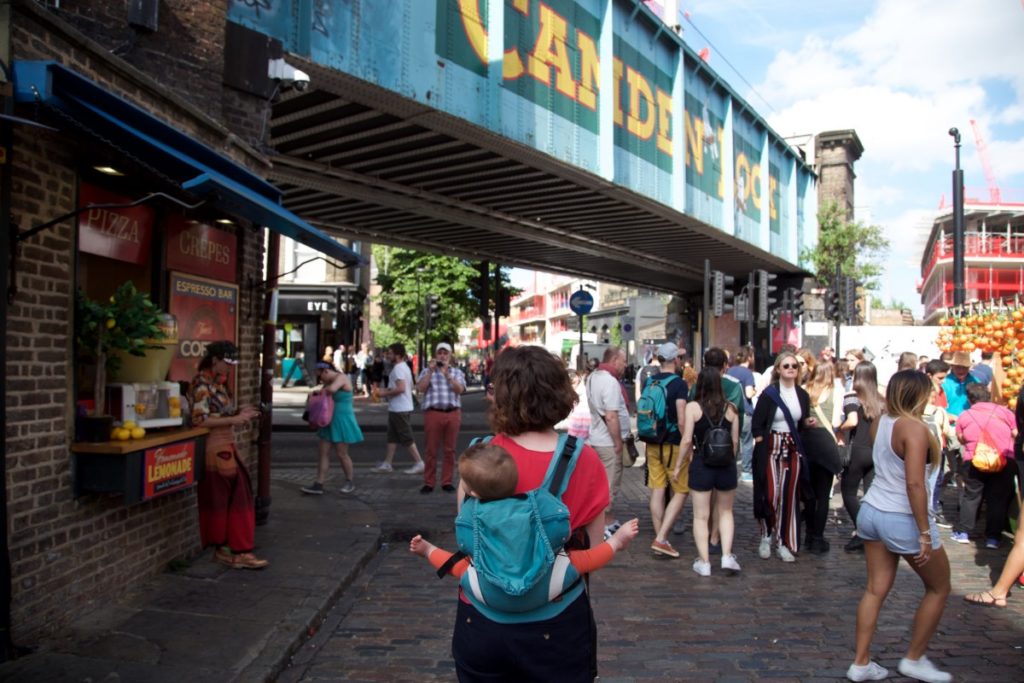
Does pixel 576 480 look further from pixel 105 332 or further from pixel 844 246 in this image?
pixel 844 246

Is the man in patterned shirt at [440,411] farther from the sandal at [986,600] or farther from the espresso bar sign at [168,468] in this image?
the sandal at [986,600]

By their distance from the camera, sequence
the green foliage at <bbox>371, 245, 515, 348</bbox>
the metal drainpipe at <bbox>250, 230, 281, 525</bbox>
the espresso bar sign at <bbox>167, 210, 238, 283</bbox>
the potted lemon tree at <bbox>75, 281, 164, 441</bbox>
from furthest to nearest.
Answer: the green foliage at <bbox>371, 245, 515, 348</bbox> < the metal drainpipe at <bbox>250, 230, 281, 525</bbox> < the espresso bar sign at <bbox>167, 210, 238, 283</bbox> < the potted lemon tree at <bbox>75, 281, 164, 441</bbox>

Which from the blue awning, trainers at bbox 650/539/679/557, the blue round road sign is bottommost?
trainers at bbox 650/539/679/557

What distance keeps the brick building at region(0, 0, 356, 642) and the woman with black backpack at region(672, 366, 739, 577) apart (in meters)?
3.41

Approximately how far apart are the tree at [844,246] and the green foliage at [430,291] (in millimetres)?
15435

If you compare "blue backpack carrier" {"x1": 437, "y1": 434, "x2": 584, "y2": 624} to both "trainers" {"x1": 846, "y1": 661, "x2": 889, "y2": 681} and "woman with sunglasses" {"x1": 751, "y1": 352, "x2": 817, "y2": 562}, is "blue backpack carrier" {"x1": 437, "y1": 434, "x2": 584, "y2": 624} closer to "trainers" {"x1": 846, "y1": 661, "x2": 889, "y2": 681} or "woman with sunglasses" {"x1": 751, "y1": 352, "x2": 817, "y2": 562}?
"trainers" {"x1": 846, "y1": 661, "x2": 889, "y2": 681}

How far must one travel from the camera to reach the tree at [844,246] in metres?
38.3

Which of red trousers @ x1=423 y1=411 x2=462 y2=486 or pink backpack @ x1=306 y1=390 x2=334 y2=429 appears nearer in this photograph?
pink backpack @ x1=306 y1=390 x2=334 y2=429

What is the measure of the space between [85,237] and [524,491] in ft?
13.3

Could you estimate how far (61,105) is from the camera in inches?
171

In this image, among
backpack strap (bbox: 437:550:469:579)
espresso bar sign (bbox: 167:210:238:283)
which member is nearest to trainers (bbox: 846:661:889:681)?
backpack strap (bbox: 437:550:469:579)

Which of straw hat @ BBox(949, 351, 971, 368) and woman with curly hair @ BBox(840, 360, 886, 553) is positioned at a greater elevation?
straw hat @ BBox(949, 351, 971, 368)

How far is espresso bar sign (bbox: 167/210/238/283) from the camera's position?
21.1ft

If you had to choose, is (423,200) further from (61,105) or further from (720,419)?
(61,105)
